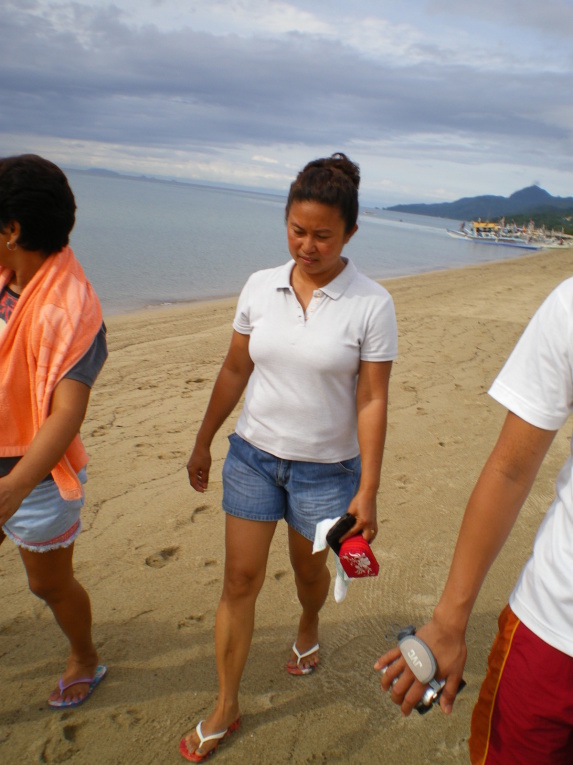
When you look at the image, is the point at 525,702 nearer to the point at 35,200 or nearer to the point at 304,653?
the point at 304,653

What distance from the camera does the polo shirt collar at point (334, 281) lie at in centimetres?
227

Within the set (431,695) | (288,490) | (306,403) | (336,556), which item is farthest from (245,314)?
(431,695)

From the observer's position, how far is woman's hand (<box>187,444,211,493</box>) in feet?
8.69

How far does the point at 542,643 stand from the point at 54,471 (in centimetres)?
157

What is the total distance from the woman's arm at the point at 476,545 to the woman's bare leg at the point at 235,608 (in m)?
0.87

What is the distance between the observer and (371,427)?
89.3 inches

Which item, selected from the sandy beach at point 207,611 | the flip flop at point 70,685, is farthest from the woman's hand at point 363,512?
the flip flop at point 70,685

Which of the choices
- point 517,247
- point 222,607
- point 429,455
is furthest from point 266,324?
point 517,247

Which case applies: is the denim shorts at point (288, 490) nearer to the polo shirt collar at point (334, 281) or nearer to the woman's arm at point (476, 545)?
the polo shirt collar at point (334, 281)

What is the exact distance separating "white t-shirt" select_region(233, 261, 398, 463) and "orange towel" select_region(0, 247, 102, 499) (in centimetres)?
64

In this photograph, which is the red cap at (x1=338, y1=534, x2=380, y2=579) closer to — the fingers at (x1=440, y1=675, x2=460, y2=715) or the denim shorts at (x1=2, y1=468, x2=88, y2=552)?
the fingers at (x1=440, y1=675, x2=460, y2=715)

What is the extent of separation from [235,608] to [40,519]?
30.3 inches

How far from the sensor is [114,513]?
3.85 metres

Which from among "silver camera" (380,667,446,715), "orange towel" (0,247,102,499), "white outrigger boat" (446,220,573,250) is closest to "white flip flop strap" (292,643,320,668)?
"orange towel" (0,247,102,499)
